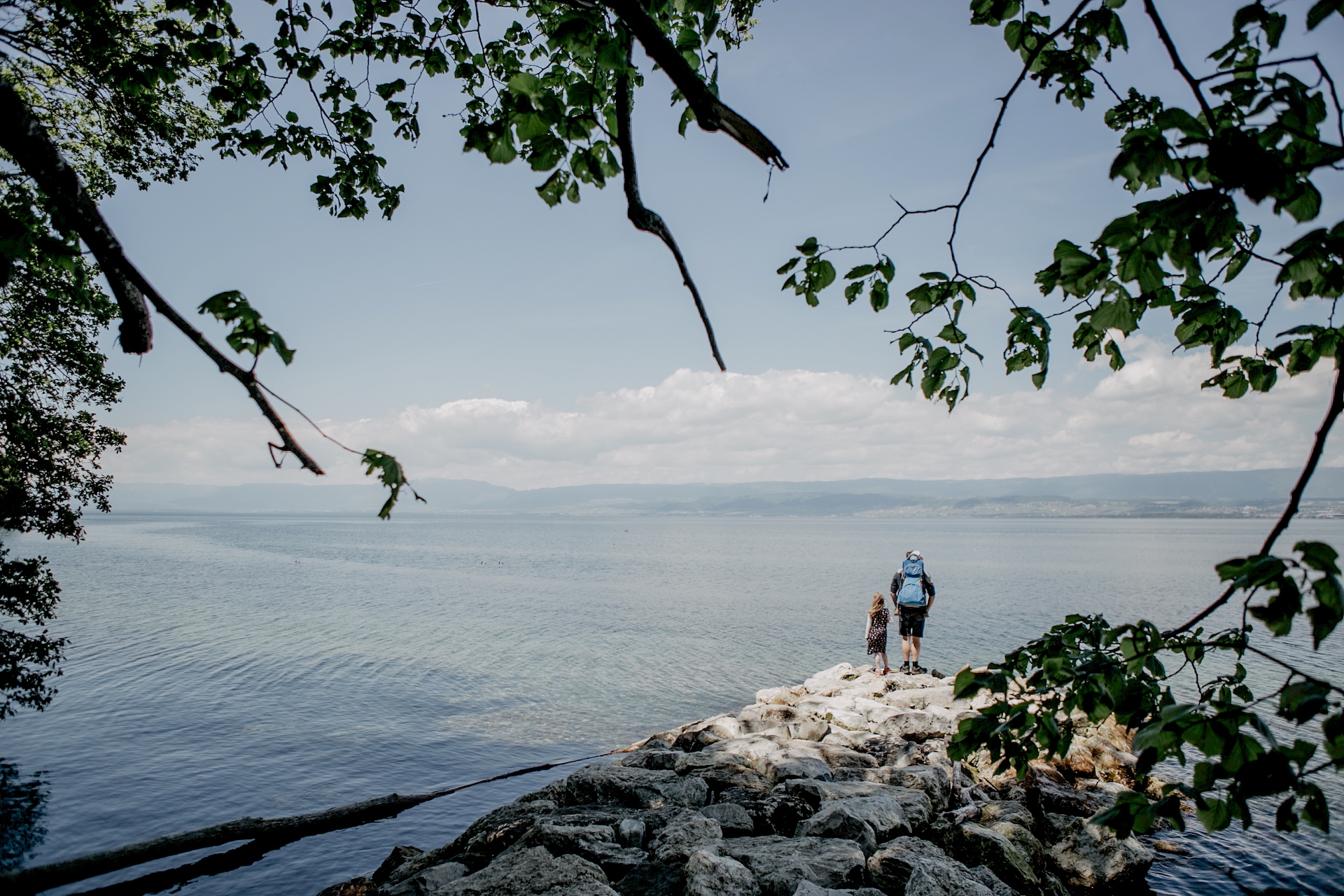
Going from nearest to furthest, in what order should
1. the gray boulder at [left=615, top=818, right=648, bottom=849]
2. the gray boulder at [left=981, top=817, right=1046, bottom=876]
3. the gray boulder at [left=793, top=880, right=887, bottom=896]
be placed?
1. the gray boulder at [left=793, top=880, right=887, bottom=896]
2. the gray boulder at [left=981, top=817, right=1046, bottom=876]
3. the gray boulder at [left=615, top=818, right=648, bottom=849]

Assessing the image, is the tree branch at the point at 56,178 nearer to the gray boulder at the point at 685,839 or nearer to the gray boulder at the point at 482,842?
the gray boulder at the point at 685,839

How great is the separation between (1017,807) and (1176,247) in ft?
31.2

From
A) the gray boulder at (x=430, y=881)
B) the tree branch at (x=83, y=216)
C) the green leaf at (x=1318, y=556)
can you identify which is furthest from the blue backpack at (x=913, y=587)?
the tree branch at (x=83, y=216)

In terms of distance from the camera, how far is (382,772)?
14.5 metres

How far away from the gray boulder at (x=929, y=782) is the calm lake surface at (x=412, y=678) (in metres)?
2.81

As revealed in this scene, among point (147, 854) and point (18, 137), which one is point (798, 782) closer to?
point (147, 854)

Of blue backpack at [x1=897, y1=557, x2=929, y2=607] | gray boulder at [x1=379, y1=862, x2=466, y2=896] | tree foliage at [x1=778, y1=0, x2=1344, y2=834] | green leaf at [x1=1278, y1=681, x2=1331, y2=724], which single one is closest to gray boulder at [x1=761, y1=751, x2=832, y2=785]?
gray boulder at [x1=379, y1=862, x2=466, y2=896]

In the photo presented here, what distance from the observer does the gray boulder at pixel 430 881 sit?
7.40 metres

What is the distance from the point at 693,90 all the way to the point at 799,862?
7.63 metres

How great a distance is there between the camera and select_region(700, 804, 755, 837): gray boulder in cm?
891

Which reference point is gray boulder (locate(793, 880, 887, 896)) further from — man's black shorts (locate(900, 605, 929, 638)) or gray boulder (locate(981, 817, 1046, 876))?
man's black shorts (locate(900, 605, 929, 638))

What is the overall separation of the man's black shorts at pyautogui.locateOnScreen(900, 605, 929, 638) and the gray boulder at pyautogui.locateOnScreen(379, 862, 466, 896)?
43.6 feet

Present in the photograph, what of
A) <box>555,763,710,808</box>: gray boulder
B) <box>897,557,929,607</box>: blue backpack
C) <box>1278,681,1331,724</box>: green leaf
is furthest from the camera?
<box>897,557,929,607</box>: blue backpack

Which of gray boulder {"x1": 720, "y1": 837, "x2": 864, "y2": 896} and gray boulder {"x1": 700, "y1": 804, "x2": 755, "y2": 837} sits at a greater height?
gray boulder {"x1": 720, "y1": 837, "x2": 864, "y2": 896}
